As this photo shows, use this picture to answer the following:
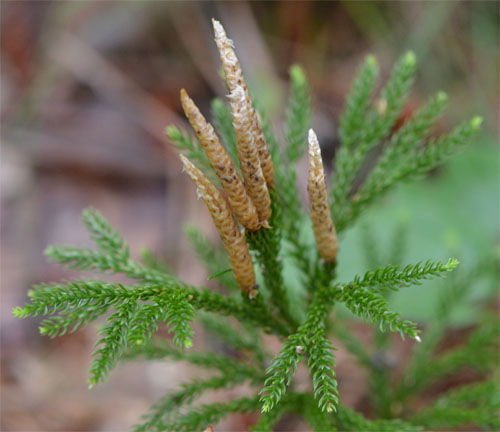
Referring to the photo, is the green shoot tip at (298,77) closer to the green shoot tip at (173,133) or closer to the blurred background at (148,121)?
the green shoot tip at (173,133)

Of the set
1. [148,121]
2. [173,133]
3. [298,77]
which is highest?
[148,121]

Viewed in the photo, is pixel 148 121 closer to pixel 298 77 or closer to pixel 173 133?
pixel 298 77

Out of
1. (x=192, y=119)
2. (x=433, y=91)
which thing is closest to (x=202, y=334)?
(x=192, y=119)

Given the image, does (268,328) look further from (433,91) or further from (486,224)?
(433,91)

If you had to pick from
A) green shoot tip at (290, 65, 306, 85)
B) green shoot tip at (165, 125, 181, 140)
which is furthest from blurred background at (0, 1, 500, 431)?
green shoot tip at (165, 125, 181, 140)

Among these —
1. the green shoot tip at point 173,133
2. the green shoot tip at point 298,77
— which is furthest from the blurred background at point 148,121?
the green shoot tip at point 173,133

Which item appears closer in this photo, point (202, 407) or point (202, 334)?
point (202, 407)

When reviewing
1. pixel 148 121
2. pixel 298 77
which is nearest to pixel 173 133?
pixel 298 77

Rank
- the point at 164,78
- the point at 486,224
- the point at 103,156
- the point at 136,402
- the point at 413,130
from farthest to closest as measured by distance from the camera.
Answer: the point at 164,78 < the point at 103,156 < the point at 486,224 < the point at 136,402 < the point at 413,130
